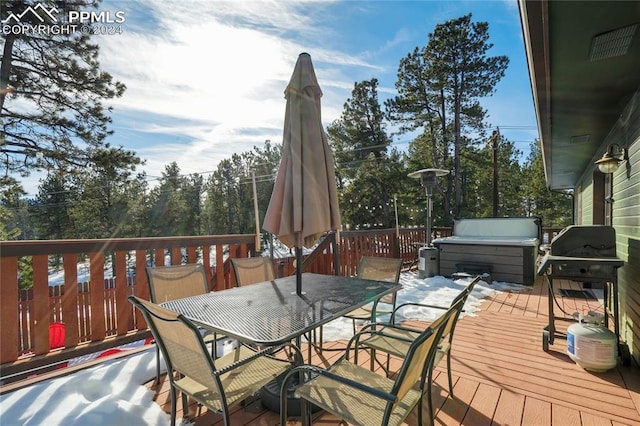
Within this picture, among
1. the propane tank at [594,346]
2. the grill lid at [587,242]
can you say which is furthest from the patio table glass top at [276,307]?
the grill lid at [587,242]

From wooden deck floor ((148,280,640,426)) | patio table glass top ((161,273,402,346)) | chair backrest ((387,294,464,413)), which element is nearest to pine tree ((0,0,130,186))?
patio table glass top ((161,273,402,346))

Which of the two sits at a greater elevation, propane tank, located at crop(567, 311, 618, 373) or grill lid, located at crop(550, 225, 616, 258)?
grill lid, located at crop(550, 225, 616, 258)

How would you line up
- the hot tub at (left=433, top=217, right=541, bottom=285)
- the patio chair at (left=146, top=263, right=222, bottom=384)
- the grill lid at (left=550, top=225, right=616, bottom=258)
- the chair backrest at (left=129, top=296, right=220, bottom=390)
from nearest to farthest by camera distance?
the chair backrest at (left=129, top=296, right=220, bottom=390)
the patio chair at (left=146, top=263, right=222, bottom=384)
the grill lid at (left=550, top=225, right=616, bottom=258)
the hot tub at (left=433, top=217, right=541, bottom=285)

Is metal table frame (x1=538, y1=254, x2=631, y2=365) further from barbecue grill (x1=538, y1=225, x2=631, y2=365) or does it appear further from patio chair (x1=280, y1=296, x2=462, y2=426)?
patio chair (x1=280, y1=296, x2=462, y2=426)

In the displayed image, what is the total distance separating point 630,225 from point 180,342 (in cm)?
381

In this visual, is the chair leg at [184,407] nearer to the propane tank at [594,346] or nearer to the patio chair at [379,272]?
the patio chair at [379,272]

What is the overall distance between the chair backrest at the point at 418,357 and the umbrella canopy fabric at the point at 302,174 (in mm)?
1031

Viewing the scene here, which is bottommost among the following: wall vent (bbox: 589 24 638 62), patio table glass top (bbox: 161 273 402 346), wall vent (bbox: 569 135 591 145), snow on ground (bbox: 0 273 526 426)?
snow on ground (bbox: 0 273 526 426)

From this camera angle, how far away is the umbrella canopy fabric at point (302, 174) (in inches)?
83.3

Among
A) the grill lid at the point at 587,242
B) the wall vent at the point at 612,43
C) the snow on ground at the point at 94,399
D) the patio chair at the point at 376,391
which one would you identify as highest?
the wall vent at the point at 612,43

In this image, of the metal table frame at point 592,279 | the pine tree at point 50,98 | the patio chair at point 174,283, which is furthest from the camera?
the pine tree at point 50,98

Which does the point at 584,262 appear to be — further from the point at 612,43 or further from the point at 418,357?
the point at 418,357

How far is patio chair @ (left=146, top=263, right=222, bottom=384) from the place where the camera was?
231 cm

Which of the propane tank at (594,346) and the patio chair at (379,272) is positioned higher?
the patio chair at (379,272)
